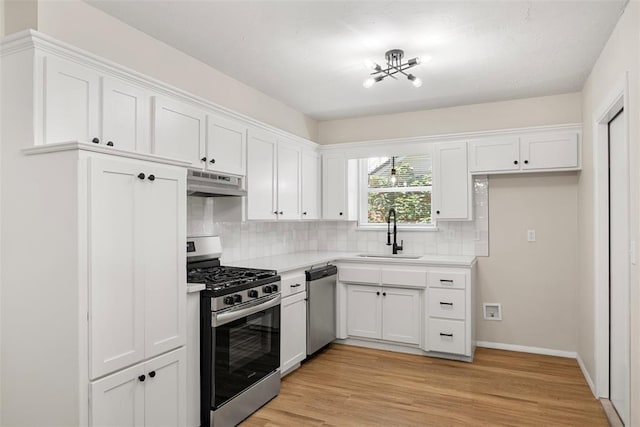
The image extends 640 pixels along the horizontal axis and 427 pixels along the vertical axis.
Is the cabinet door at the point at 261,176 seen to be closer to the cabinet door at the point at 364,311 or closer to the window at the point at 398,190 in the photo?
the cabinet door at the point at 364,311

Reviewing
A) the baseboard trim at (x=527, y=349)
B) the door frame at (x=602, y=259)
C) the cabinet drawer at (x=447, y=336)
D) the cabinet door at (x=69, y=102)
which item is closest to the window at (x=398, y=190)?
the cabinet drawer at (x=447, y=336)

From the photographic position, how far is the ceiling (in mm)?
2432

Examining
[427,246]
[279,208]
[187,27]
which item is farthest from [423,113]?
[187,27]

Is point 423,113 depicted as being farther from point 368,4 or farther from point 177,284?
point 177,284

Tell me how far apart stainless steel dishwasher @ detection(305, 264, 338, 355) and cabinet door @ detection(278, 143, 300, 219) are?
65cm

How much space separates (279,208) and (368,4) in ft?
6.97

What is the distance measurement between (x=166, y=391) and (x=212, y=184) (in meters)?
1.40

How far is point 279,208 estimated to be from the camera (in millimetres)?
4051

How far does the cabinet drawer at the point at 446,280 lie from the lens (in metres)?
3.91

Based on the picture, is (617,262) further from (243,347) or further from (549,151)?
(243,347)

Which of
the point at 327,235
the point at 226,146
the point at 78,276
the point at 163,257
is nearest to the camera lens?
the point at 78,276

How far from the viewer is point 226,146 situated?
11.0ft

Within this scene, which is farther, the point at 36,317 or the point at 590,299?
the point at 590,299

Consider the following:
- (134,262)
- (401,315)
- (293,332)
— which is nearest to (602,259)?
(401,315)
